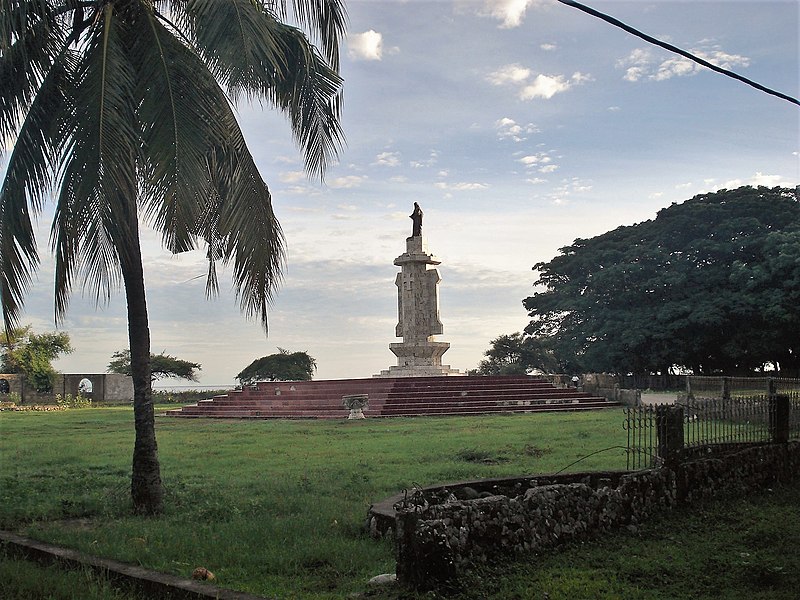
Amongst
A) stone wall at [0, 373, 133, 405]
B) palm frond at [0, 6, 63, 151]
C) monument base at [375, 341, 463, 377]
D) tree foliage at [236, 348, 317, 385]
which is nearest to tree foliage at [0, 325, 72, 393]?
stone wall at [0, 373, 133, 405]

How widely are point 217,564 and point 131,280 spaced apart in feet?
13.4

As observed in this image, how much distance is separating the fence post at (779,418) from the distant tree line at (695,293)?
24.6 m

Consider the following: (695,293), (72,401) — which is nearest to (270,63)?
(695,293)

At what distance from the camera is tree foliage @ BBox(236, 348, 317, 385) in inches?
2084

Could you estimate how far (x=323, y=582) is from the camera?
6039 millimetres

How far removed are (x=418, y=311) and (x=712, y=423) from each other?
76.2 ft

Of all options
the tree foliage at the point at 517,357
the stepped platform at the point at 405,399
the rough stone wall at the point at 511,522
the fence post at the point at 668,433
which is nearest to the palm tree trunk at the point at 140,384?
the rough stone wall at the point at 511,522

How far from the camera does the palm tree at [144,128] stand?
301 inches

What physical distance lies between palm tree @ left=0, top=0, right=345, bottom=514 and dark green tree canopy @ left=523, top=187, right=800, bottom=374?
97.4 feet

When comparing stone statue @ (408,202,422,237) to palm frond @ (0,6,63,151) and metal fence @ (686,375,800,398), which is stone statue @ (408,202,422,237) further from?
palm frond @ (0,6,63,151)

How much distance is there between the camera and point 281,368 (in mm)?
53281

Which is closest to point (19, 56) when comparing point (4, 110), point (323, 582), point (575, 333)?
point (4, 110)

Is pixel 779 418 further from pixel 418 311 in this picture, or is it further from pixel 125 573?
pixel 418 311

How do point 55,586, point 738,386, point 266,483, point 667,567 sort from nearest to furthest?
point 55,586 → point 667,567 → point 266,483 → point 738,386
